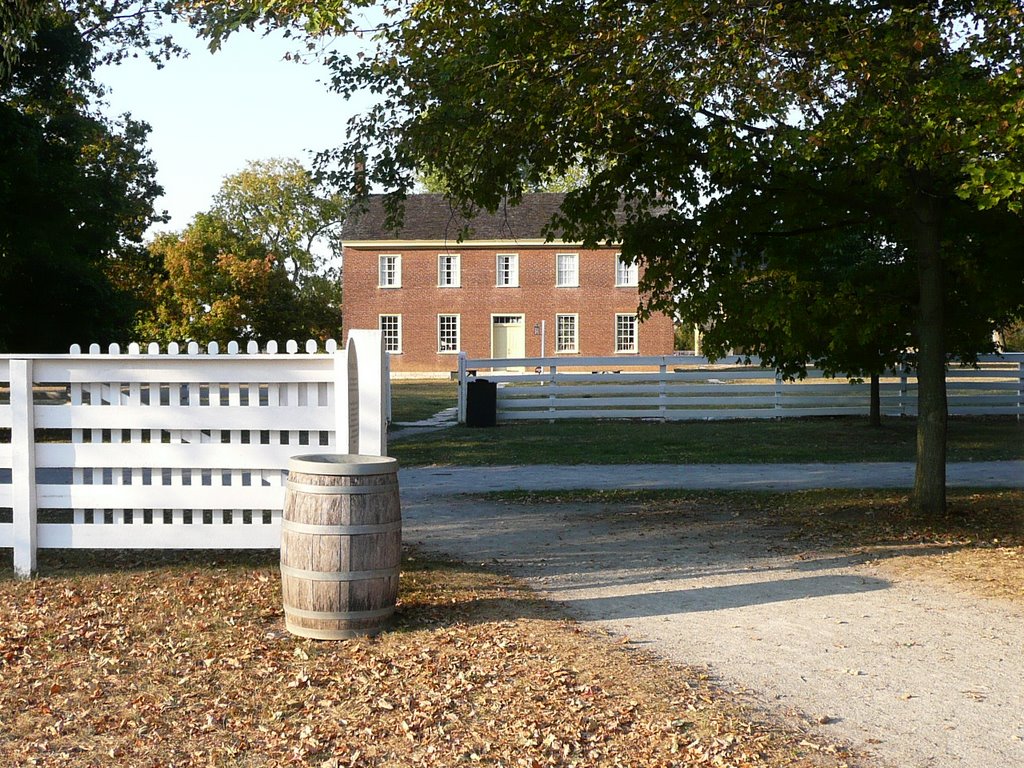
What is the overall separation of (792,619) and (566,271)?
42.7 metres

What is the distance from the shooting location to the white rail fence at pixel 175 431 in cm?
743

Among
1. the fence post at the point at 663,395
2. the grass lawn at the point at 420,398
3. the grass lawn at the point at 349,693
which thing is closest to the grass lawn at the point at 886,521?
the grass lawn at the point at 349,693

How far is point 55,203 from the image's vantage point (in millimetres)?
18688

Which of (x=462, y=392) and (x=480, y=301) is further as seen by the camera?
(x=480, y=301)

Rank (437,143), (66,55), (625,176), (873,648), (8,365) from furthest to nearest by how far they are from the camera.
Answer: (66,55) → (625,176) → (437,143) → (8,365) → (873,648)

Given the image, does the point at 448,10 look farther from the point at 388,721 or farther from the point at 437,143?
the point at 388,721

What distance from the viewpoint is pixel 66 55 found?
18.4 metres

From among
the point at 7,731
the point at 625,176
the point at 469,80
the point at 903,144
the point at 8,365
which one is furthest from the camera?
the point at 625,176

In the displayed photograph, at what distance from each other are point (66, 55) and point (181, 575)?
13778mm

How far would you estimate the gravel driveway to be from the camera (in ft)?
16.0

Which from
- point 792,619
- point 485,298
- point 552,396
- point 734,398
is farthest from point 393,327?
point 792,619

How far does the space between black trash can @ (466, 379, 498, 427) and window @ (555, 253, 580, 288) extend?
27139 mm

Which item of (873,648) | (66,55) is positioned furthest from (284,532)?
(66,55)

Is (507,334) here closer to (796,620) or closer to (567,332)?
(567,332)
